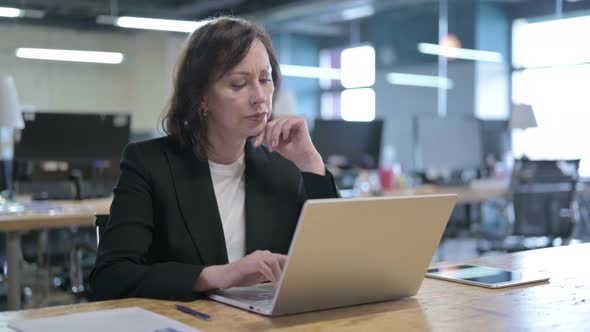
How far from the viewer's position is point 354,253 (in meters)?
1.10

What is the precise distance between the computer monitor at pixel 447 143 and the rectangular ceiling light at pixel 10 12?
425cm

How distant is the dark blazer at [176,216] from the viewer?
4.43 ft

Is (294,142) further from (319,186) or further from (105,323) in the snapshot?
(105,323)

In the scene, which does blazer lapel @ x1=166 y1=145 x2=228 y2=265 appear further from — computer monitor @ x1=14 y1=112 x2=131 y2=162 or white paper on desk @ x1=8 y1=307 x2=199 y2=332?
computer monitor @ x1=14 y1=112 x2=131 y2=162

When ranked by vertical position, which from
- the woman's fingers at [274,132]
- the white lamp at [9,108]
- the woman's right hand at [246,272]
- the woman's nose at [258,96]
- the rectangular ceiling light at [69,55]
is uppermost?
the rectangular ceiling light at [69,55]

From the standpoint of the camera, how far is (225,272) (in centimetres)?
127

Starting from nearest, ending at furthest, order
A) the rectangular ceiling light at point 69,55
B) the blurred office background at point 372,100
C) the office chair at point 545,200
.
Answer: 1. the blurred office background at point 372,100
2. the office chair at point 545,200
3. the rectangular ceiling light at point 69,55

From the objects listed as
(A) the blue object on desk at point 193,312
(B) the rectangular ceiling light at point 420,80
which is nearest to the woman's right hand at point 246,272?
(A) the blue object on desk at point 193,312

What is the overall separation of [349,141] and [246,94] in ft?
9.95

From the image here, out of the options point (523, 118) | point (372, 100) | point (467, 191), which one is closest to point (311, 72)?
point (372, 100)

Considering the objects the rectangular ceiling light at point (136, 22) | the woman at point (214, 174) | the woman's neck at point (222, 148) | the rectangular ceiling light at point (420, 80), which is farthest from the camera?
the rectangular ceiling light at point (420, 80)

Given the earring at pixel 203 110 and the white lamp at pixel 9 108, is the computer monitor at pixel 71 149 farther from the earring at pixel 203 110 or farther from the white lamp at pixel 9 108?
the earring at pixel 203 110

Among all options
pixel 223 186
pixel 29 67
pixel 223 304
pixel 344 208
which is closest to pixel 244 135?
pixel 223 186

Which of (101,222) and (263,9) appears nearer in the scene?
(101,222)
